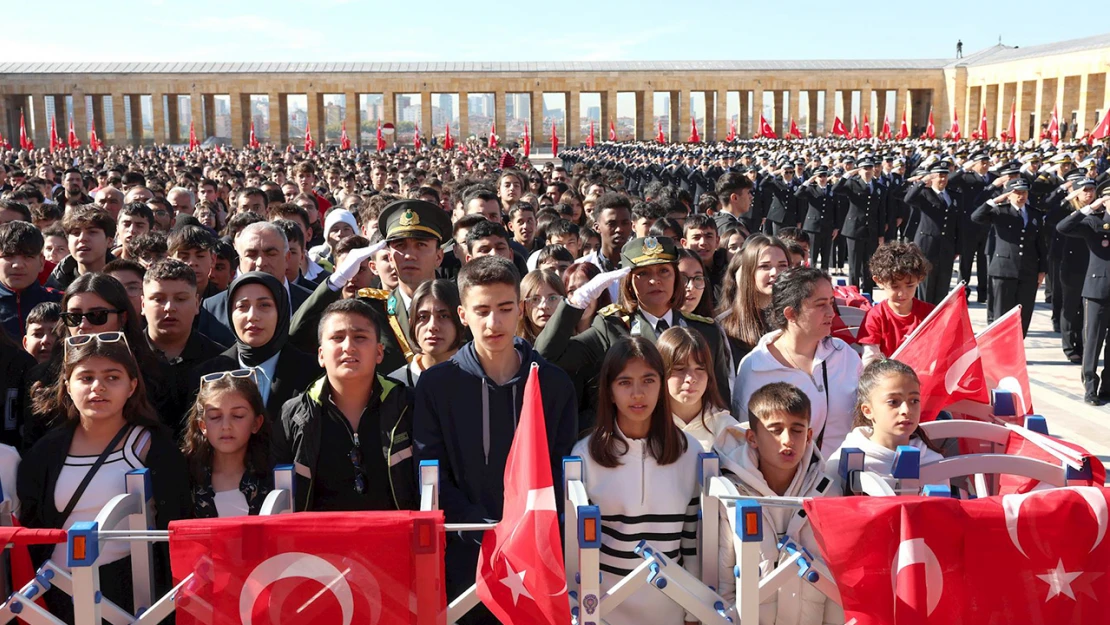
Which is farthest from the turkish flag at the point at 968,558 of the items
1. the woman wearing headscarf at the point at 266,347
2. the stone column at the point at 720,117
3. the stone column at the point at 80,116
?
the stone column at the point at 80,116

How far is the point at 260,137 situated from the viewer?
3250 inches

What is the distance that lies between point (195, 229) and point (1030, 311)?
9.16 metres

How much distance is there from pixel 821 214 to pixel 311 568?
1426cm

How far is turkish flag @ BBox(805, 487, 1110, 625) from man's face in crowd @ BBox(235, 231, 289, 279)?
3.77 meters

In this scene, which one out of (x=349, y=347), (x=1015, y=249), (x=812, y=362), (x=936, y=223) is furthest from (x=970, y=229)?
(x=349, y=347)

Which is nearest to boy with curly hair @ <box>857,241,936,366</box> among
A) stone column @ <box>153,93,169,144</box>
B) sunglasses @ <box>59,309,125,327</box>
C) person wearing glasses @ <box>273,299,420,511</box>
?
person wearing glasses @ <box>273,299,420,511</box>

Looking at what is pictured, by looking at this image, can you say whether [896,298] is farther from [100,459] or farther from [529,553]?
[100,459]

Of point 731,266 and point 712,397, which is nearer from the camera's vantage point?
point 712,397

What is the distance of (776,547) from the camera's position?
3.67 meters

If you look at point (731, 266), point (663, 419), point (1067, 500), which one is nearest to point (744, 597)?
point (663, 419)

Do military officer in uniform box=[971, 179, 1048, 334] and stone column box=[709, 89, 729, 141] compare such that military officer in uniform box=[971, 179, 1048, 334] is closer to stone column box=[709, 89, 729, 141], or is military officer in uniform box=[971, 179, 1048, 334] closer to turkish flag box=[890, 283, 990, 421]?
turkish flag box=[890, 283, 990, 421]

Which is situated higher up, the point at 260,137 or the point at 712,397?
the point at 260,137

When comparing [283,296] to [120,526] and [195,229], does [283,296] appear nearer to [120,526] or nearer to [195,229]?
[120,526]

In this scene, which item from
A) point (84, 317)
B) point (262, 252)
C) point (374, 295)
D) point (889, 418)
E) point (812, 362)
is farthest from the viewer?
point (262, 252)
